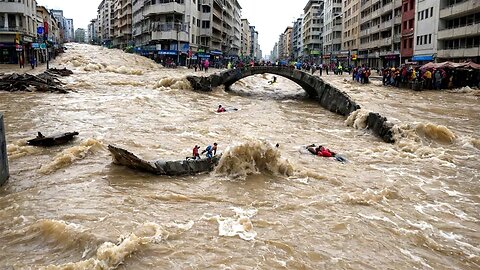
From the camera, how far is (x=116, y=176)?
12.8 m

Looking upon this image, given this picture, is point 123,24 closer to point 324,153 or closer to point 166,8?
point 166,8

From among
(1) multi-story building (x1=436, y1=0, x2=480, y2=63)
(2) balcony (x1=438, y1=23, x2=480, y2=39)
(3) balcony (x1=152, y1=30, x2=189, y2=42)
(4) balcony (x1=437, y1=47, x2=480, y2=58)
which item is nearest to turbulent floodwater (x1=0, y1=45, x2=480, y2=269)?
(4) balcony (x1=437, y1=47, x2=480, y2=58)

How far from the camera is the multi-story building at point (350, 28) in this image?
10044 centimetres

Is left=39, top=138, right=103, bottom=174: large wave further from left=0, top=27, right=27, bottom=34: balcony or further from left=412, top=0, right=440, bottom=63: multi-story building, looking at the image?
left=412, top=0, right=440, bottom=63: multi-story building

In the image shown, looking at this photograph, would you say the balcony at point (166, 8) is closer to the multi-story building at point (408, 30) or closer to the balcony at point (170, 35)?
the balcony at point (170, 35)

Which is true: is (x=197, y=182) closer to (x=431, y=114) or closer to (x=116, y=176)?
(x=116, y=176)

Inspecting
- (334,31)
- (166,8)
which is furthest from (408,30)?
(334,31)

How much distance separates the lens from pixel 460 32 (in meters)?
47.7

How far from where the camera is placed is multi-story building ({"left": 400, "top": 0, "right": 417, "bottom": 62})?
2495 inches

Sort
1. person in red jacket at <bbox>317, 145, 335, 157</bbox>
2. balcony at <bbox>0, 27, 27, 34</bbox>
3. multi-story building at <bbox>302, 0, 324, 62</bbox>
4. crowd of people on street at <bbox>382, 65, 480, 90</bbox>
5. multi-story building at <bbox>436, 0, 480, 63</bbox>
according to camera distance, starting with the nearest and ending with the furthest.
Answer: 1. person in red jacket at <bbox>317, 145, 335, 157</bbox>
2. crowd of people on street at <bbox>382, 65, 480, 90</bbox>
3. multi-story building at <bbox>436, 0, 480, 63</bbox>
4. balcony at <bbox>0, 27, 27, 34</bbox>
5. multi-story building at <bbox>302, 0, 324, 62</bbox>

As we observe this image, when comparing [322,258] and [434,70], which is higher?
[434,70]

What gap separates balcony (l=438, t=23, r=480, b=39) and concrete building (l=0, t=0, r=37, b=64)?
50353 mm

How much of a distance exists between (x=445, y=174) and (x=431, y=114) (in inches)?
580

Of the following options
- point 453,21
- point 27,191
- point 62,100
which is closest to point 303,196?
point 27,191
